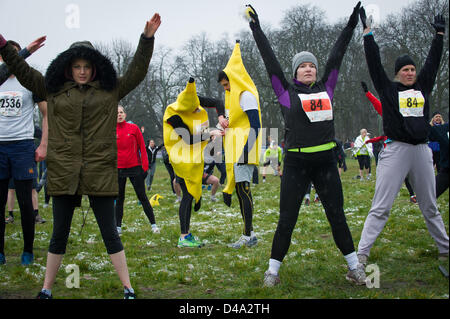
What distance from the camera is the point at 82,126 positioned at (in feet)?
11.5

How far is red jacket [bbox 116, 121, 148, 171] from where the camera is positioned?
277 inches

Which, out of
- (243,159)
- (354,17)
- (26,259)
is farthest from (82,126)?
(354,17)

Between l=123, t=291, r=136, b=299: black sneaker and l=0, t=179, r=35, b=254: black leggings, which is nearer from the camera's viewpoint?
l=123, t=291, r=136, b=299: black sneaker

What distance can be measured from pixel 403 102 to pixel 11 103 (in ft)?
13.8

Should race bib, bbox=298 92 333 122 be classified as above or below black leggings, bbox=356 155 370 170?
above

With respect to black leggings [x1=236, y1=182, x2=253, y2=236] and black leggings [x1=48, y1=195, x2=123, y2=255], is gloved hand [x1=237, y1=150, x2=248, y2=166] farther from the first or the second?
black leggings [x1=48, y1=195, x2=123, y2=255]

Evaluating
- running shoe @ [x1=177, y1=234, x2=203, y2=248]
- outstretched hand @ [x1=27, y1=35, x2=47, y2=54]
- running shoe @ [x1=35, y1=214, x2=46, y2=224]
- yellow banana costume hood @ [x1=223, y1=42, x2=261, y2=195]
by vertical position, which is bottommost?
running shoe @ [x1=35, y1=214, x2=46, y2=224]

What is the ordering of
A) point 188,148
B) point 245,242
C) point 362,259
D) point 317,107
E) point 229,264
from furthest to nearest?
point 188,148 < point 245,242 < point 229,264 < point 362,259 < point 317,107

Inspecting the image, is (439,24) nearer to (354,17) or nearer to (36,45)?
(354,17)

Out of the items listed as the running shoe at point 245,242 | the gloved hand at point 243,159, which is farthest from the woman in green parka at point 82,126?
the running shoe at point 245,242

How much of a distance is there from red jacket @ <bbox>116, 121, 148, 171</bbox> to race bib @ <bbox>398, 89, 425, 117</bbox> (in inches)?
171

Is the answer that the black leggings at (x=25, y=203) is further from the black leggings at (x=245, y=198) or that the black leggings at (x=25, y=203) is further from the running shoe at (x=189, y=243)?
the black leggings at (x=245, y=198)

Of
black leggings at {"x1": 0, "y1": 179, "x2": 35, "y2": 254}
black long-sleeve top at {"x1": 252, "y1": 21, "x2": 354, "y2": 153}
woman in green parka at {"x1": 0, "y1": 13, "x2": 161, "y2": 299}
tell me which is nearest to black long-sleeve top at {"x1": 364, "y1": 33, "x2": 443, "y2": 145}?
black long-sleeve top at {"x1": 252, "y1": 21, "x2": 354, "y2": 153}
